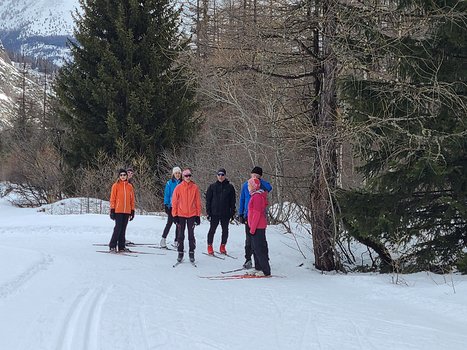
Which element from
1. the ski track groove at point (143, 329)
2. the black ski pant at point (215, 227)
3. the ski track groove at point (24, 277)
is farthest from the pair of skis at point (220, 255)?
the ski track groove at point (143, 329)

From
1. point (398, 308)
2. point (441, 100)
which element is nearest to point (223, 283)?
point (398, 308)

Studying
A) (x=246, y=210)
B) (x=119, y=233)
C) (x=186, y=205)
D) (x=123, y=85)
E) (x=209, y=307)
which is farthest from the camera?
(x=123, y=85)

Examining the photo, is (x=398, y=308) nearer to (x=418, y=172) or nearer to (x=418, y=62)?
(x=418, y=172)

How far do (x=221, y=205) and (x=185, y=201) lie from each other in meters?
1.48

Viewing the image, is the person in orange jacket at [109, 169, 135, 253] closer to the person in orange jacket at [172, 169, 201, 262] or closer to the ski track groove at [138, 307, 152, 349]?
the person in orange jacket at [172, 169, 201, 262]

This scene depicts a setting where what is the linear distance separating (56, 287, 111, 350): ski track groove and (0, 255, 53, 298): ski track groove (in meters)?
1.01

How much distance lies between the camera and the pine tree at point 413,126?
333 inches

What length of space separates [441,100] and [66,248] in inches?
371

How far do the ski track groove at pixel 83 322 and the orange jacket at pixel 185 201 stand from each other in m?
3.94

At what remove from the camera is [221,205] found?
1281 centimetres

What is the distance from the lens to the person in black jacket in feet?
41.9

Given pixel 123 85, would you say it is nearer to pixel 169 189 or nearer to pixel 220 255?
pixel 169 189

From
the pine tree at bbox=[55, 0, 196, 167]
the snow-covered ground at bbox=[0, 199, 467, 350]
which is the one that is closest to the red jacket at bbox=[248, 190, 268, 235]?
the snow-covered ground at bbox=[0, 199, 467, 350]

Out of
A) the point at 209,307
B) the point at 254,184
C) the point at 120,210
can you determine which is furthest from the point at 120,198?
the point at 209,307
